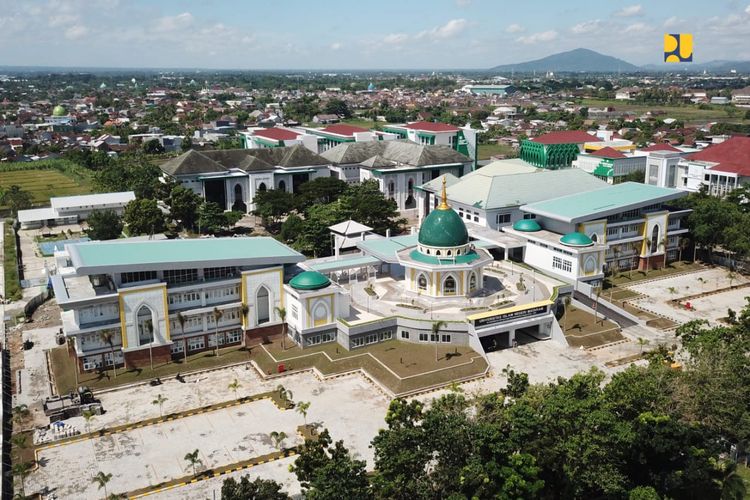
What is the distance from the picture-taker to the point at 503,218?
5962cm

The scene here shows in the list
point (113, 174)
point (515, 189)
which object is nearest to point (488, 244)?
point (515, 189)

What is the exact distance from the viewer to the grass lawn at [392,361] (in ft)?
124

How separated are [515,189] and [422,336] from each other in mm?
23399

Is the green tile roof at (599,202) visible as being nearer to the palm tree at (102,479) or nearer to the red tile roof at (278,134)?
the palm tree at (102,479)

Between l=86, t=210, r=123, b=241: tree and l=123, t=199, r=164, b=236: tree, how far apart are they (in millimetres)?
1183

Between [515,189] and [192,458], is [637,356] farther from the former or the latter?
[192,458]

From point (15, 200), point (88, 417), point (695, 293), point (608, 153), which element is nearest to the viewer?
point (88, 417)

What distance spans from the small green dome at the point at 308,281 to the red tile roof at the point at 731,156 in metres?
55.5

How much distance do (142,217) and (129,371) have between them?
95.6 feet

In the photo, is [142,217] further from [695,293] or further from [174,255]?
[695,293]

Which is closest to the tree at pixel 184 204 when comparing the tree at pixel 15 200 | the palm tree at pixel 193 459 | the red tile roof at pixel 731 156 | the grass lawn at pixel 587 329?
the tree at pixel 15 200

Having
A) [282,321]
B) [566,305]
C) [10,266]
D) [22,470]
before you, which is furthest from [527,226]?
[10,266]

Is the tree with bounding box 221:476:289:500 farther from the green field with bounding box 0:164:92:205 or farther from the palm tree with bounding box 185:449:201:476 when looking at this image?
the green field with bounding box 0:164:92:205

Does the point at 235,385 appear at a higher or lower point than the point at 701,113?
lower
